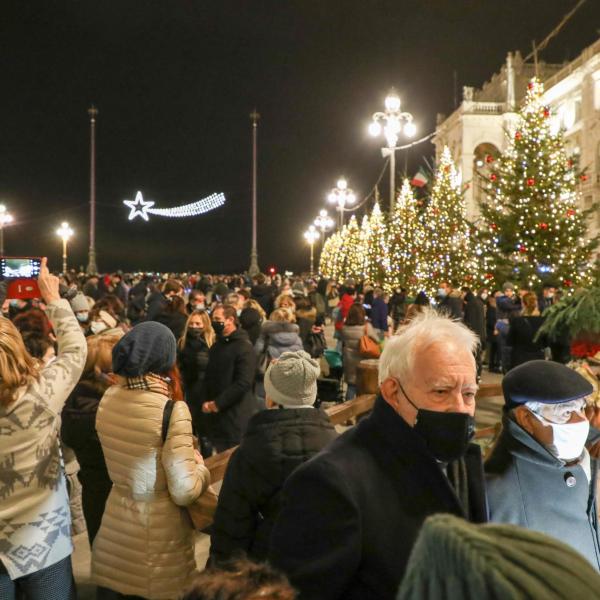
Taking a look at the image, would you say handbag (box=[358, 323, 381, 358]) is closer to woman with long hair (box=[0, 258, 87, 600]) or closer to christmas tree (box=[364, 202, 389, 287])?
woman with long hair (box=[0, 258, 87, 600])

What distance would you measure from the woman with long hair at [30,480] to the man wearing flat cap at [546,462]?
1947 mm

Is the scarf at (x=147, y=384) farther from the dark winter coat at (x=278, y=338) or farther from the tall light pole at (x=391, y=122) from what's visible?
the tall light pole at (x=391, y=122)

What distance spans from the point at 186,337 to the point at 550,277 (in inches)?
633

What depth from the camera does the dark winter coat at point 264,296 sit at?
15.8 m

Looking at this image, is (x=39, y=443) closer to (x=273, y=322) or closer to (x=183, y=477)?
(x=183, y=477)

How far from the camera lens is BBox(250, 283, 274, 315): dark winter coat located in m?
15.8

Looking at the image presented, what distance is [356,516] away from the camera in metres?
1.99

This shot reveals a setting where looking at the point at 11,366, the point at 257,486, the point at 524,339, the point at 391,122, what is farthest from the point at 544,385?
the point at 391,122

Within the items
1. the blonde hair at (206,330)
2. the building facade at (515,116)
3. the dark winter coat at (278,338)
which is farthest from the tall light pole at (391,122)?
the blonde hair at (206,330)

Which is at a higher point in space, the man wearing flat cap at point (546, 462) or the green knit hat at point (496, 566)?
the green knit hat at point (496, 566)

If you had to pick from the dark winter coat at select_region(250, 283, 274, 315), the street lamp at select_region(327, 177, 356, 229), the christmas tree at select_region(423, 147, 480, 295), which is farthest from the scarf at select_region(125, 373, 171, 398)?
the street lamp at select_region(327, 177, 356, 229)

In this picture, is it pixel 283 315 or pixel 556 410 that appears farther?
pixel 283 315

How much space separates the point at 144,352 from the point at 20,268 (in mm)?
1306

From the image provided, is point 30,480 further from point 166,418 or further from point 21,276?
point 21,276
